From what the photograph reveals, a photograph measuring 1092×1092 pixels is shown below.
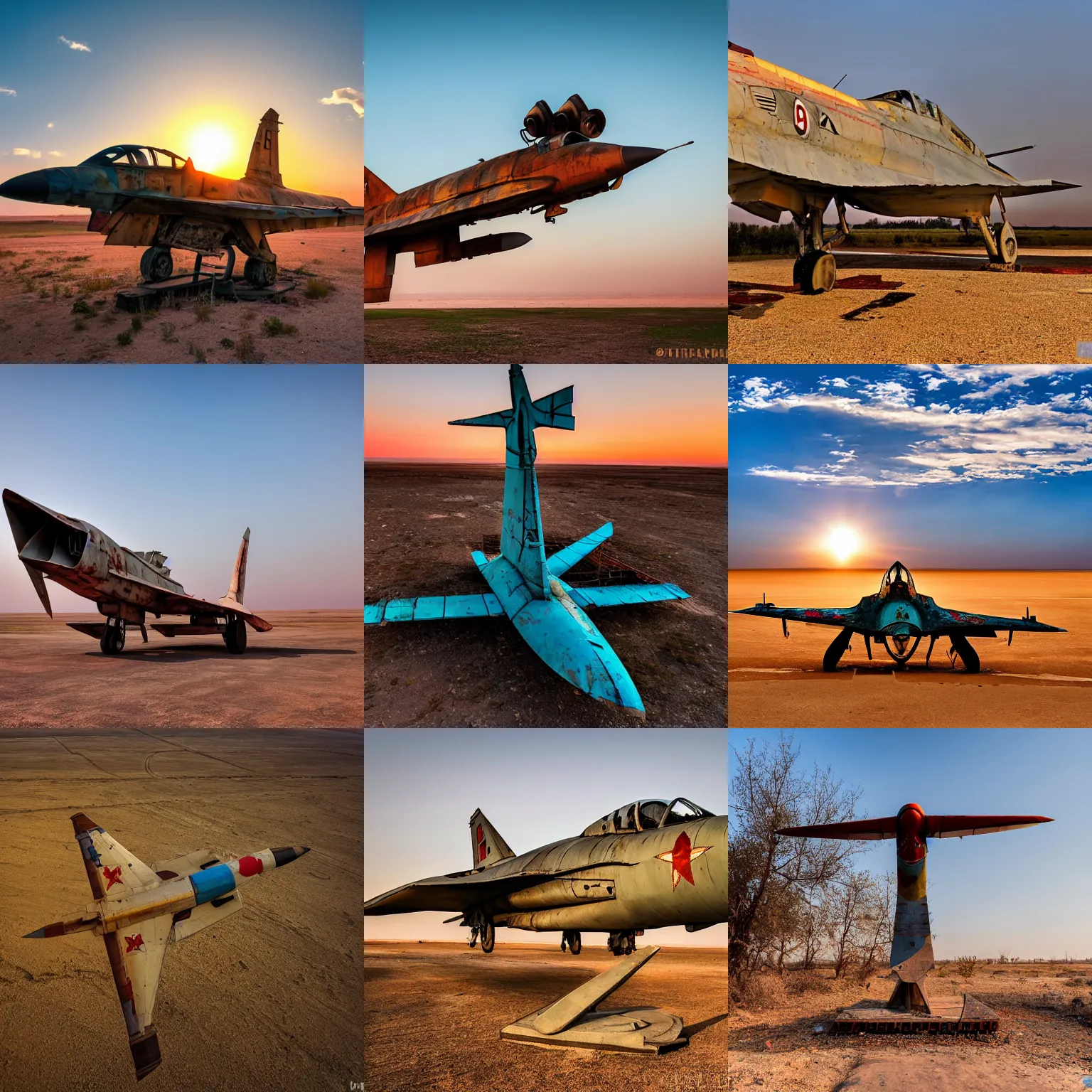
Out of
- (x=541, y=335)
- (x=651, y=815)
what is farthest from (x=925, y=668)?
(x=541, y=335)

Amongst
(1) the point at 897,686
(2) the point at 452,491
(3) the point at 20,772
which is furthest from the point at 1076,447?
(3) the point at 20,772

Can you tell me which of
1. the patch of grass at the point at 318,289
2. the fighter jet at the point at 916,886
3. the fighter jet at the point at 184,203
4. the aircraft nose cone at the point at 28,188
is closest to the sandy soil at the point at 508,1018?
the fighter jet at the point at 916,886

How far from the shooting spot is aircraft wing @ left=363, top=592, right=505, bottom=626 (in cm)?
732

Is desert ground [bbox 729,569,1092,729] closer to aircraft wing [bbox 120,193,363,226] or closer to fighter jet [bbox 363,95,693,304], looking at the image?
fighter jet [bbox 363,95,693,304]

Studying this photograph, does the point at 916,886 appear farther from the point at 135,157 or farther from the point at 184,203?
the point at 135,157

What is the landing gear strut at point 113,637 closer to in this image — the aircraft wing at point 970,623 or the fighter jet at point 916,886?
the fighter jet at point 916,886

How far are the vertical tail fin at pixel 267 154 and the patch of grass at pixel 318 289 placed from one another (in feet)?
3.34

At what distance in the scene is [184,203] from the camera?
809cm

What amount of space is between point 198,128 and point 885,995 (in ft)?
32.3

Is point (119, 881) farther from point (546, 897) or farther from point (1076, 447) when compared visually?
point (1076, 447)

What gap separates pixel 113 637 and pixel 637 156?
5959 mm

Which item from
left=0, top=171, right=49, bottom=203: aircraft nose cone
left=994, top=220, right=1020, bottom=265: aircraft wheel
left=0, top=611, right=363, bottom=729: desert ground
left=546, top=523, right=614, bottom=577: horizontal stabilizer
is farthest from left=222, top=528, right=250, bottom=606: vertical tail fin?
left=994, top=220, right=1020, bottom=265: aircraft wheel

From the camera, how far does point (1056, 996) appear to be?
804cm

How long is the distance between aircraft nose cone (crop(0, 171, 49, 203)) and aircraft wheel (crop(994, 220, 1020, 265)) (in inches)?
358
